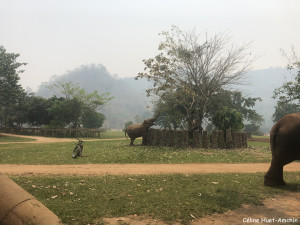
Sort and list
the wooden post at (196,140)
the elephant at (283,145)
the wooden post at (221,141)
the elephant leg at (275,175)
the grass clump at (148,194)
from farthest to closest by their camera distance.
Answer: the wooden post at (221,141)
the wooden post at (196,140)
the elephant leg at (275,175)
the elephant at (283,145)
the grass clump at (148,194)

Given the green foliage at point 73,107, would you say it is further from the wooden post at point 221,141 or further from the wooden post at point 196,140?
the wooden post at point 221,141

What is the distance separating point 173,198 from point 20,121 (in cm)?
5488

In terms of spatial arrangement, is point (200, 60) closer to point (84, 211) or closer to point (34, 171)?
point (34, 171)

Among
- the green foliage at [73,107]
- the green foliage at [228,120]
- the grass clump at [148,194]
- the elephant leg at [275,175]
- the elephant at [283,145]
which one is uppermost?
the green foliage at [73,107]

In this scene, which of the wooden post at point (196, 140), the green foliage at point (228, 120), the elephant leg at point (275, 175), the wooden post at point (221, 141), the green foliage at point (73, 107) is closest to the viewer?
the elephant leg at point (275, 175)

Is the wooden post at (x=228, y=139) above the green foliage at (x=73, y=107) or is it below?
below

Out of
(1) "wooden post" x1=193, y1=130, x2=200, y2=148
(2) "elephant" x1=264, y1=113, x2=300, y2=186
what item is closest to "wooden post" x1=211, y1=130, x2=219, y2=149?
(1) "wooden post" x1=193, y1=130, x2=200, y2=148

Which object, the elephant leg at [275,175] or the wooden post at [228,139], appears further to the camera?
the wooden post at [228,139]

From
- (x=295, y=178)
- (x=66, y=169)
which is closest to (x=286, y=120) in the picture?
(x=295, y=178)

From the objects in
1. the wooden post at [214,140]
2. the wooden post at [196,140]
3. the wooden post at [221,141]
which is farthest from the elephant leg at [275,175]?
the wooden post at [221,141]

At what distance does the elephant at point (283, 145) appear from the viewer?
6973 mm

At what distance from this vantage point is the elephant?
6973mm

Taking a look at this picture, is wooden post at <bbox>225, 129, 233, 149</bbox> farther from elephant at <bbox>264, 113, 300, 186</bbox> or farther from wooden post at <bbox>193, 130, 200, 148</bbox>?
elephant at <bbox>264, 113, 300, 186</bbox>

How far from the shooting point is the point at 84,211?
5125 mm
